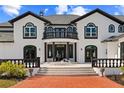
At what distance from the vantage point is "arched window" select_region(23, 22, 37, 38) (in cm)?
3362

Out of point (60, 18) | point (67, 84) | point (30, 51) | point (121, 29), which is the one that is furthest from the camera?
point (60, 18)

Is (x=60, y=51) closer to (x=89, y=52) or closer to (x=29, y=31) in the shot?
(x=89, y=52)

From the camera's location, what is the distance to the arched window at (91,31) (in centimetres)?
3400

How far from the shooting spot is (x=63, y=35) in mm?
33188

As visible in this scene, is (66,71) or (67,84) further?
(66,71)

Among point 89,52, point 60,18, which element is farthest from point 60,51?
point 60,18

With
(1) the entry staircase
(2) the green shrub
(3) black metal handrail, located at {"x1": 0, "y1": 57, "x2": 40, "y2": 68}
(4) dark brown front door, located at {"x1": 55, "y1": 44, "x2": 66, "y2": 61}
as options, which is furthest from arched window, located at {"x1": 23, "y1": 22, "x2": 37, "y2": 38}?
(2) the green shrub

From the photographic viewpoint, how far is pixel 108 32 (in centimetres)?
3394

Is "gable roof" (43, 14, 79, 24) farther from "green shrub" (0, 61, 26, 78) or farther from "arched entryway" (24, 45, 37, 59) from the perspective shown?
"green shrub" (0, 61, 26, 78)

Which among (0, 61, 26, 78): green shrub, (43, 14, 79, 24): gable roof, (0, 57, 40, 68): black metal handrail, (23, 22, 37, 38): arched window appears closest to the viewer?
(0, 61, 26, 78): green shrub

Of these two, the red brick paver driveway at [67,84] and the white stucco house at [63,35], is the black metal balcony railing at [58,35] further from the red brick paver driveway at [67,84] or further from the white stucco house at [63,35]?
the red brick paver driveway at [67,84]

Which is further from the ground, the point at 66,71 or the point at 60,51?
the point at 60,51

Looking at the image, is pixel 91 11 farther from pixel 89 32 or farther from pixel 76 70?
pixel 76 70
